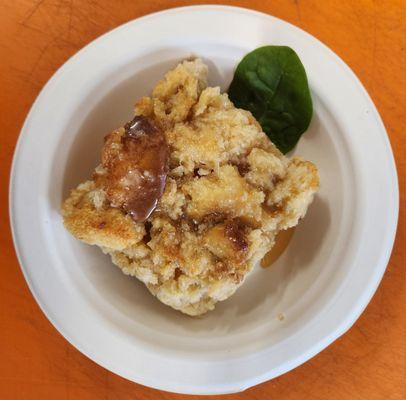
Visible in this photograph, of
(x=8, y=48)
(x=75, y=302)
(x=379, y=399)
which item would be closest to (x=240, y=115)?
(x=75, y=302)

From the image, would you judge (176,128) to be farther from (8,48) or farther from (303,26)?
(8,48)

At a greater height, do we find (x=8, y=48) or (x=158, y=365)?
(x=8, y=48)

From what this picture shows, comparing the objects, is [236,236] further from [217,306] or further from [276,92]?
[276,92]

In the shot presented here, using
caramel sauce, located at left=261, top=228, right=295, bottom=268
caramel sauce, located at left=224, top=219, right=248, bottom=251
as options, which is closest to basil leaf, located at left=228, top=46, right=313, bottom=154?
caramel sauce, located at left=261, top=228, right=295, bottom=268

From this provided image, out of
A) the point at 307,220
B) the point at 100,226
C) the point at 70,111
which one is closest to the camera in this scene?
the point at 100,226

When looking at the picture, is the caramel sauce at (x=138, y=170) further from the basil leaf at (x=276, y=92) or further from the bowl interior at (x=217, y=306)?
the basil leaf at (x=276, y=92)

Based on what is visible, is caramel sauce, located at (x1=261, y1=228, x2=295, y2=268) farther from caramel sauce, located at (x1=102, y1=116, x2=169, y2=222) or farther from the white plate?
caramel sauce, located at (x1=102, y1=116, x2=169, y2=222)

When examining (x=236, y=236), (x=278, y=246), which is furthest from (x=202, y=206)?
(x=278, y=246)
